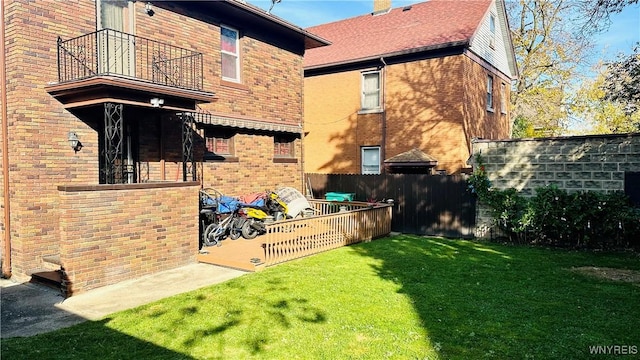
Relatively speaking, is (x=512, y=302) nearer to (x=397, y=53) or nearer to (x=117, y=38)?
(x=117, y=38)

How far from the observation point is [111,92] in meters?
7.98

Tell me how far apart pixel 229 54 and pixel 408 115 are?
817 centimetres

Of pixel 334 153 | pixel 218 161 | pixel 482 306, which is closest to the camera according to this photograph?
pixel 482 306

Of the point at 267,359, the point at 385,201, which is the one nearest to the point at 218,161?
the point at 385,201

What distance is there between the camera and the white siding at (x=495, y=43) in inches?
704

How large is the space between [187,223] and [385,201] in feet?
25.2

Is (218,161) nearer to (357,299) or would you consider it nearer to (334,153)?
(357,299)

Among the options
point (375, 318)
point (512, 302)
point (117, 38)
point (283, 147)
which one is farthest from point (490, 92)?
point (375, 318)

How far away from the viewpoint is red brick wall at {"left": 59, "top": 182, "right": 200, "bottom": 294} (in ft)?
22.9

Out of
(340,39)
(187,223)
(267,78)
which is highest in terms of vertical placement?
(340,39)

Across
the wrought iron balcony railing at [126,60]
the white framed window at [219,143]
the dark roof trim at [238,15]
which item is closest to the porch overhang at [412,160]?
the dark roof trim at [238,15]

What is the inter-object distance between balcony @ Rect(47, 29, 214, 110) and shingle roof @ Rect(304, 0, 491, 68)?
31.0 feet

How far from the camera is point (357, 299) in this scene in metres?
6.73

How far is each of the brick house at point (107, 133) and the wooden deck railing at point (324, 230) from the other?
1.86 m
